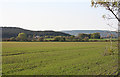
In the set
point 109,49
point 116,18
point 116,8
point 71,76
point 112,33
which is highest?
point 116,8

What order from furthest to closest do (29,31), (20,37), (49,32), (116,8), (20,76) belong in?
1. (49,32)
2. (29,31)
3. (20,37)
4. (20,76)
5. (116,8)

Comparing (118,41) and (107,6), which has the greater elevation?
(107,6)

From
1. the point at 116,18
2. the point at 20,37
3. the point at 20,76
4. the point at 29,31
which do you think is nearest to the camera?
the point at 116,18

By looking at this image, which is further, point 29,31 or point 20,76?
point 29,31

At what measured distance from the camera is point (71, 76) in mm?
14211

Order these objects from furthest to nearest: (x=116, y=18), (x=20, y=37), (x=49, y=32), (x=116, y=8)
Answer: (x=49, y=32), (x=20, y=37), (x=116, y=8), (x=116, y=18)

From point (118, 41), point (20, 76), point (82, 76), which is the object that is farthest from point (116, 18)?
point (20, 76)

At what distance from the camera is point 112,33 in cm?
935

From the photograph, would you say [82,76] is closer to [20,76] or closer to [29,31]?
[20,76]

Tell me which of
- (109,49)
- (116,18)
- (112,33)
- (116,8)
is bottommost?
(109,49)

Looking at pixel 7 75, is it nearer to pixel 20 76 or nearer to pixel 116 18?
pixel 20 76

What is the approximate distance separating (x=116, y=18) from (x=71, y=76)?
7.36 metres

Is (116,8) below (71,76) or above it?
above

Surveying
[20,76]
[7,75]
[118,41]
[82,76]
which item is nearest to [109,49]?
A: [118,41]
